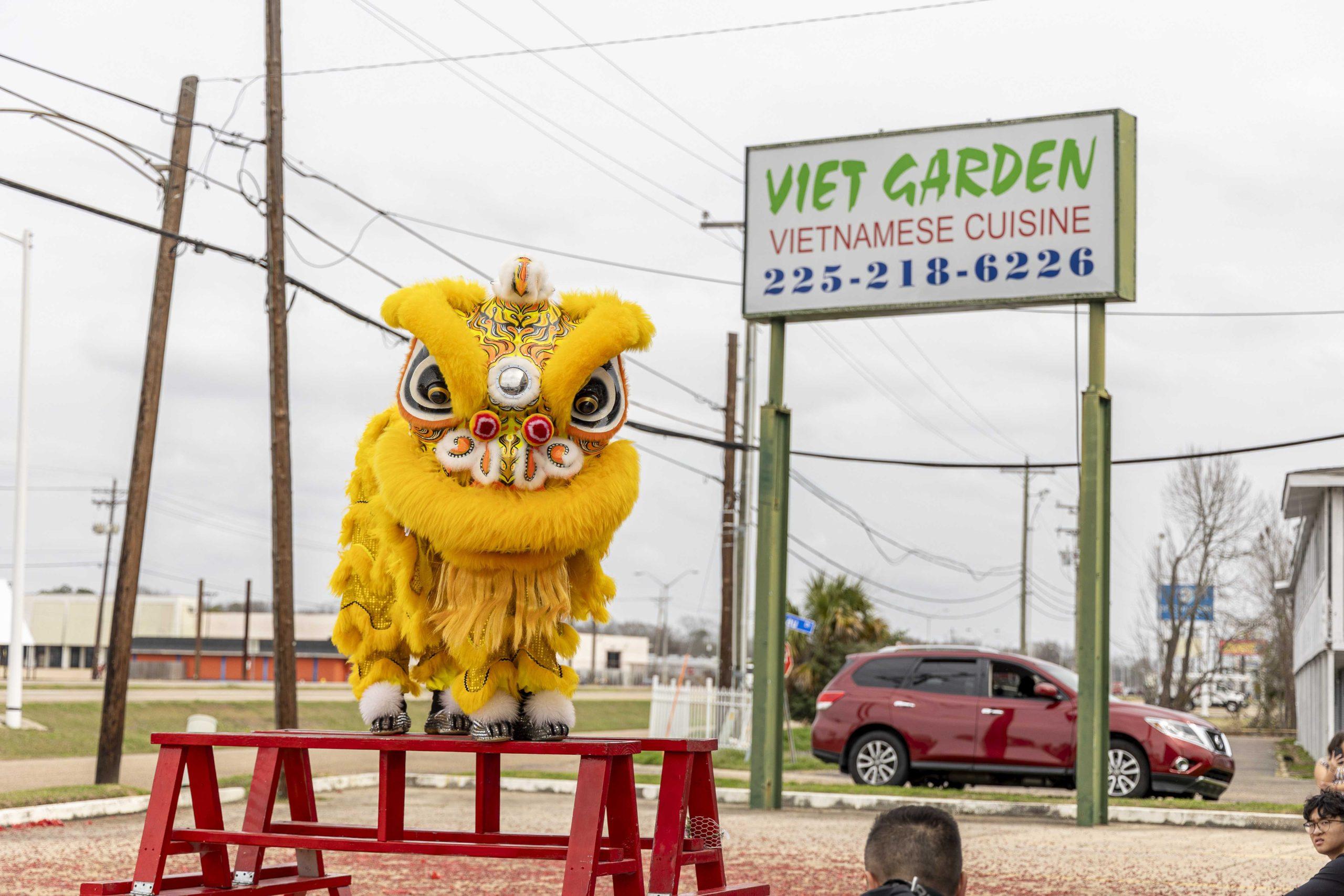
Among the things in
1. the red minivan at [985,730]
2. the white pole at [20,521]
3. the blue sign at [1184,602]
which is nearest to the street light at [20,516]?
the white pole at [20,521]

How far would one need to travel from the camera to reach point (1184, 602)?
4316 centimetres

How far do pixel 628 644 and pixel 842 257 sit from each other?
96114 millimetres

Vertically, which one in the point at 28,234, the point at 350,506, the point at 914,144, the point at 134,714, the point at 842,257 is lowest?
the point at 134,714

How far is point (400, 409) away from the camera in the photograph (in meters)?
5.86

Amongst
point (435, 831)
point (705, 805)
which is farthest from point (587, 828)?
point (435, 831)

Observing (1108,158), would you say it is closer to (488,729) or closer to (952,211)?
(952,211)

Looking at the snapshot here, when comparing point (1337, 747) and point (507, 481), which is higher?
point (507, 481)

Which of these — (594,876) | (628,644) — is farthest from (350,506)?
(628,644)

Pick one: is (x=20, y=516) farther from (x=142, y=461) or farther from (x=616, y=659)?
(x=616, y=659)

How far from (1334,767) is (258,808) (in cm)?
433

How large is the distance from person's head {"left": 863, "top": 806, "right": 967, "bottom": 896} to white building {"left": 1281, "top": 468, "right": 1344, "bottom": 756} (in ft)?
60.8

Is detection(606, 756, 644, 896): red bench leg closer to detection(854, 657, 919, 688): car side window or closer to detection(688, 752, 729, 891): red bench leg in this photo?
detection(688, 752, 729, 891): red bench leg

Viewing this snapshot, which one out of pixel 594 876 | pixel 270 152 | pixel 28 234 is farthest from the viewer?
pixel 28 234

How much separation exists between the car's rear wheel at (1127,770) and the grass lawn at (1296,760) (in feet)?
14.5
